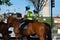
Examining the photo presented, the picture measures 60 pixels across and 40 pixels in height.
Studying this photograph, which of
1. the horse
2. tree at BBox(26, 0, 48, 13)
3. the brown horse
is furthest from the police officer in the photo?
tree at BBox(26, 0, 48, 13)

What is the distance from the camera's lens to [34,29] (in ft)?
62.7

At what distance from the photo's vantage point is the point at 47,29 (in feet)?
62.2

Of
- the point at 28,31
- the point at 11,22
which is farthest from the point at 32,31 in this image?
the point at 11,22

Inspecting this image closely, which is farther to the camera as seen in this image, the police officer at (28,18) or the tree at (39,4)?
the tree at (39,4)

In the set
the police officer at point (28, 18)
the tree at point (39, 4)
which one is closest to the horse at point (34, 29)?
the police officer at point (28, 18)

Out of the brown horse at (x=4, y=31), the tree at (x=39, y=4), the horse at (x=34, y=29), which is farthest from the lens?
the tree at (x=39, y=4)

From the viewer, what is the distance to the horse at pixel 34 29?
18.8m

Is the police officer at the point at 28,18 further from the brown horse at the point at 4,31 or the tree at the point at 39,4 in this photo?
the tree at the point at 39,4

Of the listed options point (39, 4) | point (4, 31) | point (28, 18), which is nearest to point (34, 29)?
point (28, 18)

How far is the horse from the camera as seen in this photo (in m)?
18.8

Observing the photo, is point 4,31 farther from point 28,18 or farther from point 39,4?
point 39,4

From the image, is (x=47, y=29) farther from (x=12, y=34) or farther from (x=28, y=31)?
(x=12, y=34)

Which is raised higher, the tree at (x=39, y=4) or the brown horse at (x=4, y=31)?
the tree at (x=39, y=4)

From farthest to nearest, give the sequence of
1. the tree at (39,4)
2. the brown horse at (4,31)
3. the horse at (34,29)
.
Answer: the tree at (39,4)
the brown horse at (4,31)
the horse at (34,29)
